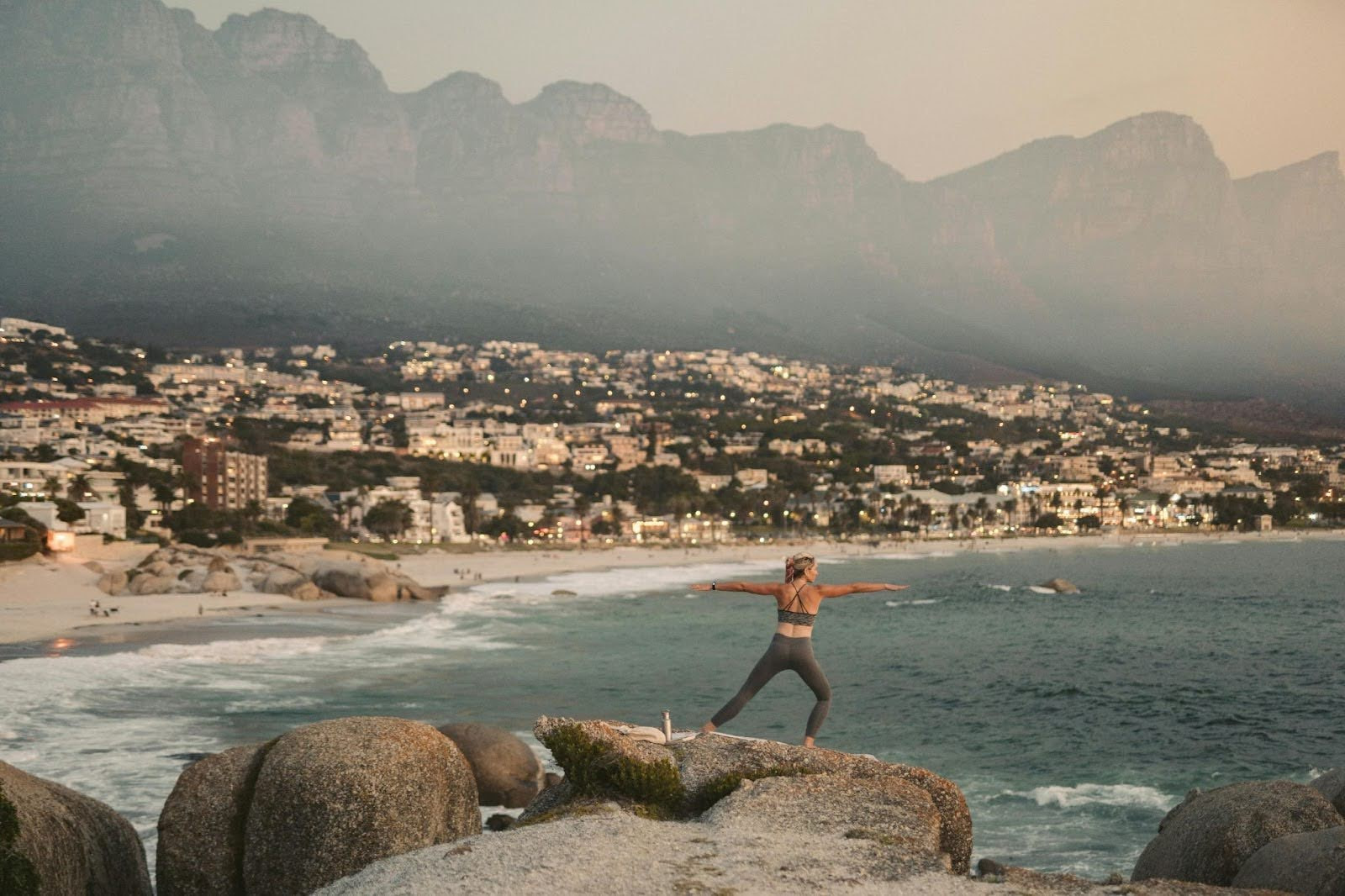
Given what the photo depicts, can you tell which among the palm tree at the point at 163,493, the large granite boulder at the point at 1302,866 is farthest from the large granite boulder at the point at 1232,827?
the palm tree at the point at 163,493

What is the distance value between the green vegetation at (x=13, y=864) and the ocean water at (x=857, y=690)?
824 centimetres

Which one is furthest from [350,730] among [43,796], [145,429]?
[145,429]

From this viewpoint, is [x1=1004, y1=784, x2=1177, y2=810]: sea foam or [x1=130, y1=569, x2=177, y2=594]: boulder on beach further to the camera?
[x1=130, y1=569, x2=177, y2=594]: boulder on beach

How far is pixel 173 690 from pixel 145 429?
126766 mm

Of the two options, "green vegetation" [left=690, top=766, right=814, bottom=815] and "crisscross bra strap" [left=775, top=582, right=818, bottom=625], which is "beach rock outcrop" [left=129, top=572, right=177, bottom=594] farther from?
"green vegetation" [left=690, top=766, right=814, bottom=815]

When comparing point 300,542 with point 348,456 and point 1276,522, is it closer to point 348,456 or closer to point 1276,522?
point 348,456

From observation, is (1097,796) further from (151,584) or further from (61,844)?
(151,584)

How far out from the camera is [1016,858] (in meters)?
17.5

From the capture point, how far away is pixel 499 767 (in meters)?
18.3

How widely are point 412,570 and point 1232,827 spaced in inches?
3082

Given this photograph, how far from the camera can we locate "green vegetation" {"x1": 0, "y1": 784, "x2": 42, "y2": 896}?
909 cm

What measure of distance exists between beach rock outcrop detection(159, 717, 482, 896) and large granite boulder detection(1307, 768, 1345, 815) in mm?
8204

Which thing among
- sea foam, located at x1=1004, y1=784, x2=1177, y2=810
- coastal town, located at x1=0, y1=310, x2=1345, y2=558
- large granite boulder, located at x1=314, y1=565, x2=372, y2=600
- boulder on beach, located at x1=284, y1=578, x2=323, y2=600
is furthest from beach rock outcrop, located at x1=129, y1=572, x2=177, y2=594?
sea foam, located at x1=1004, y1=784, x2=1177, y2=810

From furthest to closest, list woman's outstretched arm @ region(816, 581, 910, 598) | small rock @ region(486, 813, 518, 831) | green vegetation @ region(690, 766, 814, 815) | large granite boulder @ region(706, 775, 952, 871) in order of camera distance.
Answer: small rock @ region(486, 813, 518, 831)
woman's outstretched arm @ region(816, 581, 910, 598)
green vegetation @ region(690, 766, 814, 815)
large granite boulder @ region(706, 775, 952, 871)
